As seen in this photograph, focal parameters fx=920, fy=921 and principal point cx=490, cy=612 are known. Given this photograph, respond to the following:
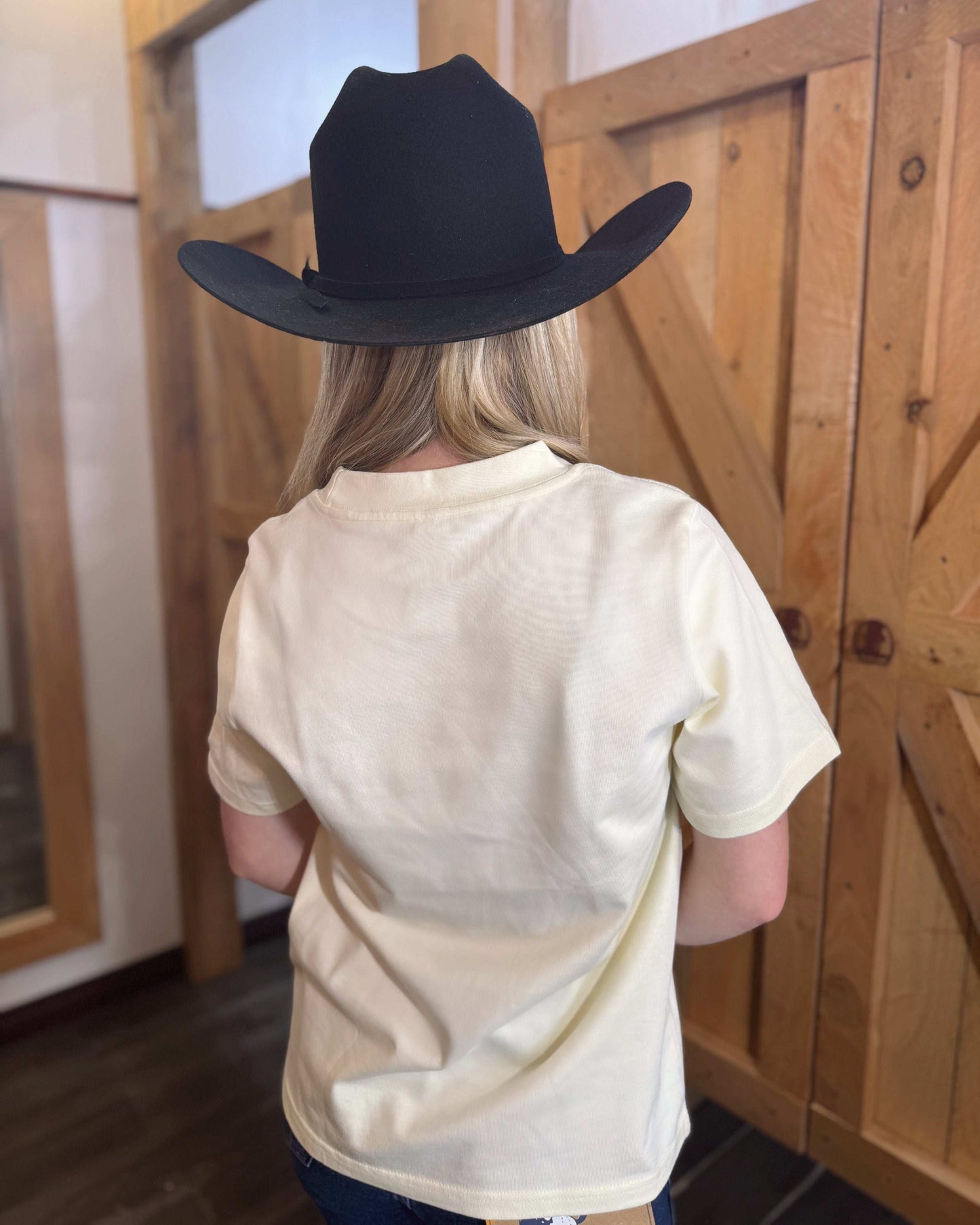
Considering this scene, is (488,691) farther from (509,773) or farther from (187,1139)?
(187,1139)

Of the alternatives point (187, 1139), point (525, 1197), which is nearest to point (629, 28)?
point (525, 1197)

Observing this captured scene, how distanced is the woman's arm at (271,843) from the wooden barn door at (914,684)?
0.85 m

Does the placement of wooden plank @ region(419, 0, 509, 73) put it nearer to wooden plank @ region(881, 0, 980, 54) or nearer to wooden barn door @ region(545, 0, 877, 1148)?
wooden barn door @ region(545, 0, 877, 1148)

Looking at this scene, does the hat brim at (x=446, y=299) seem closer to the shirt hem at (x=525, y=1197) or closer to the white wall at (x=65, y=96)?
the shirt hem at (x=525, y=1197)

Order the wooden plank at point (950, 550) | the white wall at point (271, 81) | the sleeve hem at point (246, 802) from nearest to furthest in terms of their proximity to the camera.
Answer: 1. the sleeve hem at point (246, 802)
2. the wooden plank at point (950, 550)
3. the white wall at point (271, 81)

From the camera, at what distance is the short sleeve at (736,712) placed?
706 millimetres

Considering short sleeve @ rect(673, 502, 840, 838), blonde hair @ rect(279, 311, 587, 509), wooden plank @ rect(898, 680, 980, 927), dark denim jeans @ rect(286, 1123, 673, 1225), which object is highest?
blonde hair @ rect(279, 311, 587, 509)

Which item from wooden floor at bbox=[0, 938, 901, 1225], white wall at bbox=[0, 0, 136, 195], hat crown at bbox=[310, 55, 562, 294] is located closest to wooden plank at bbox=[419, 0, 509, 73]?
hat crown at bbox=[310, 55, 562, 294]

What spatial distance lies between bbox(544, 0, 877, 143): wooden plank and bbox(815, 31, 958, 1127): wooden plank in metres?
0.08

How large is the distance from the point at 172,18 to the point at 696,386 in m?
1.65

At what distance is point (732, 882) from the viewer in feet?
2.88

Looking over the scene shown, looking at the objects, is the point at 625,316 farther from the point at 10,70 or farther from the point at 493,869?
the point at 10,70

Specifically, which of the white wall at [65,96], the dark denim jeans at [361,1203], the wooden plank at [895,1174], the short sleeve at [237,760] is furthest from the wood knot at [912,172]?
the white wall at [65,96]

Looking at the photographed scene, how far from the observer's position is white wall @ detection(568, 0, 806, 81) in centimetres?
167
